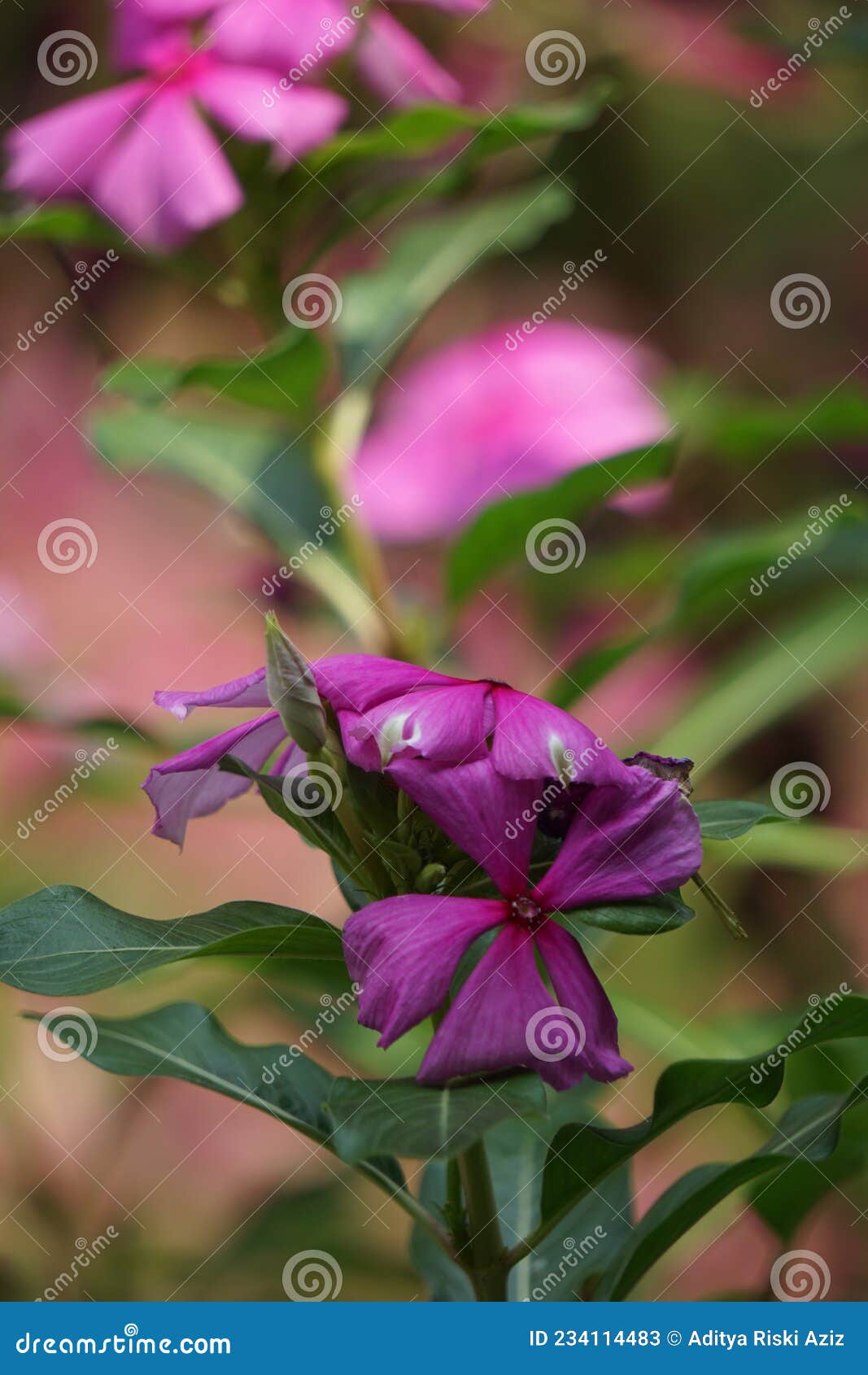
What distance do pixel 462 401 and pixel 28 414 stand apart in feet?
2.87

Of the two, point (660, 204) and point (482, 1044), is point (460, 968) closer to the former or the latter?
point (482, 1044)

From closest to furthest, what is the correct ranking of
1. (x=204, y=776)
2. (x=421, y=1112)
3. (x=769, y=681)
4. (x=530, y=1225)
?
(x=421, y=1112) → (x=204, y=776) → (x=530, y=1225) → (x=769, y=681)

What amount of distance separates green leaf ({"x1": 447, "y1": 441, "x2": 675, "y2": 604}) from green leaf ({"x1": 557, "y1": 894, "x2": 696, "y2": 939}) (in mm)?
314

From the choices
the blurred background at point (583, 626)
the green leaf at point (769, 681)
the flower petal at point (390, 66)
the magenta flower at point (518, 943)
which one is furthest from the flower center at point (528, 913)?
the flower petal at point (390, 66)

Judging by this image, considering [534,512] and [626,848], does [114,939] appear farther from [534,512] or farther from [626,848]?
[534,512]

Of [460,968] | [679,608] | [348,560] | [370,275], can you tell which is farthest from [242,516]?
[460,968]

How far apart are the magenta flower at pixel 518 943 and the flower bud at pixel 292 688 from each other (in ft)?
0.16

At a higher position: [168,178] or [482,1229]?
[168,178]

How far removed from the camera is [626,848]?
419 millimetres

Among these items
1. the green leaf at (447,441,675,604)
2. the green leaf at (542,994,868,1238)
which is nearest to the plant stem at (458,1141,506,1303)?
the green leaf at (542,994,868,1238)

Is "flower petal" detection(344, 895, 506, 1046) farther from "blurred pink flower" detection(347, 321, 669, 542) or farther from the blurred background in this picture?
"blurred pink flower" detection(347, 321, 669, 542)

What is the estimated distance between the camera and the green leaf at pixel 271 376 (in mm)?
712

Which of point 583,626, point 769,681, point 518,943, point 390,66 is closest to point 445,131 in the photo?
point 390,66

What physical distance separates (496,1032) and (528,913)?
1.8 inches
